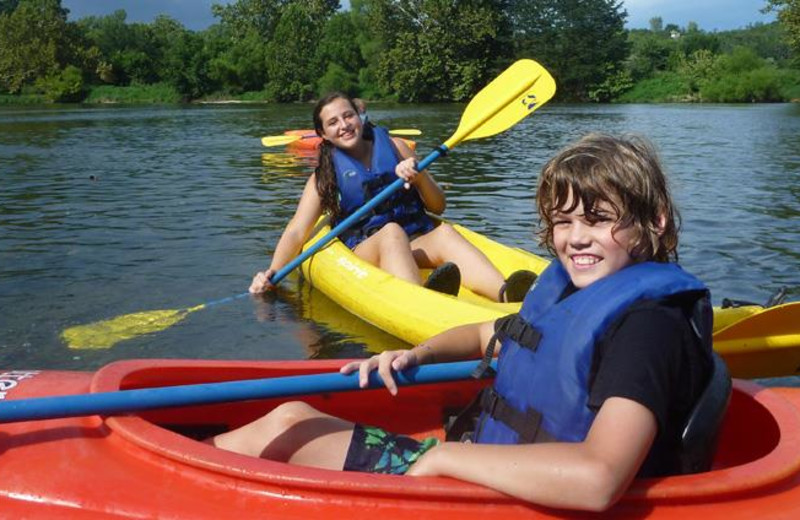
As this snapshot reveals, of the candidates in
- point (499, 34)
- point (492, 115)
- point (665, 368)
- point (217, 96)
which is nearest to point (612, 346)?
point (665, 368)

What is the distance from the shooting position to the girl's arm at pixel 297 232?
453 centimetres

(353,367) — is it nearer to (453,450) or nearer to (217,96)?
(453,450)

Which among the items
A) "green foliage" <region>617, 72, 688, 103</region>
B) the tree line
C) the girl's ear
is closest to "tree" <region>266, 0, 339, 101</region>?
the tree line

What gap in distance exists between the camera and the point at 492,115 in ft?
16.3

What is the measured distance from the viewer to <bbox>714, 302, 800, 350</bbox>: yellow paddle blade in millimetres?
3021

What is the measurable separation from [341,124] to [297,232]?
1.97 ft

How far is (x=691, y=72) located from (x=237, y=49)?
84.3 ft

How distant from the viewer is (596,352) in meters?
1.60

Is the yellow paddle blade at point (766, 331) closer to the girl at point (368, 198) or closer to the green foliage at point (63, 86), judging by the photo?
the girl at point (368, 198)

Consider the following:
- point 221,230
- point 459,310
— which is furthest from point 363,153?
point 221,230

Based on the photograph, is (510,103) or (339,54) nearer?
(510,103)

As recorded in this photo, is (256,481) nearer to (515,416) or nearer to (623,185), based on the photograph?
(515,416)

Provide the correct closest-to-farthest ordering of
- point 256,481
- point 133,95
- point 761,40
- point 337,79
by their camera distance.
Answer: point 256,481
point 337,79
point 133,95
point 761,40

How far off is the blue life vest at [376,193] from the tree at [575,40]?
3738 cm
